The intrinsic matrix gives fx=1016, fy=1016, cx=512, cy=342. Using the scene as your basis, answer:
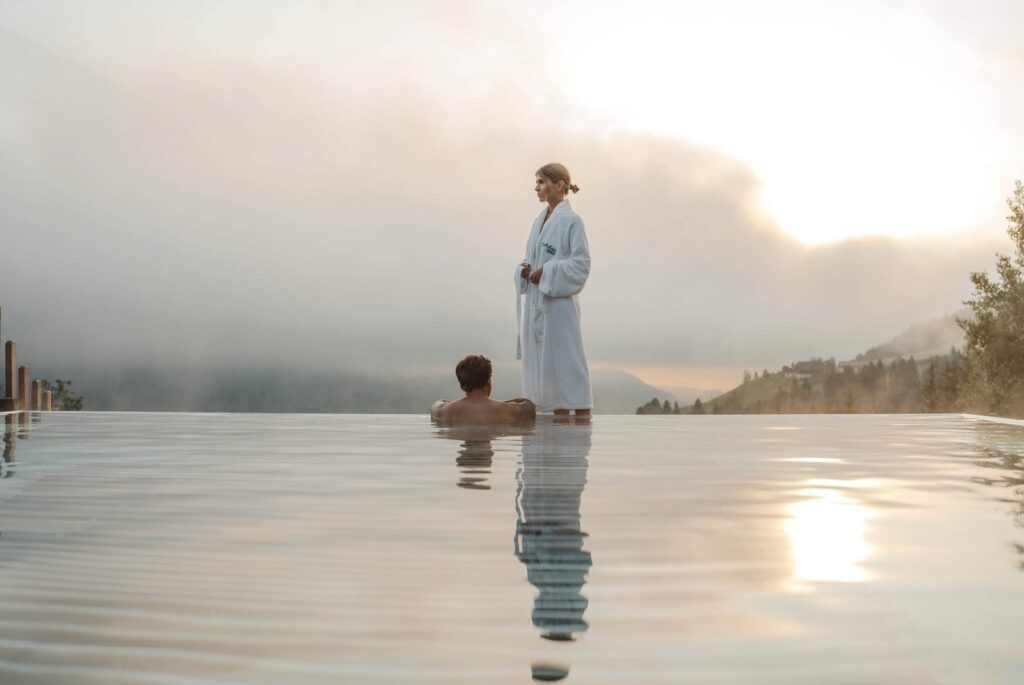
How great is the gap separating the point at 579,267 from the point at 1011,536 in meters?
5.91

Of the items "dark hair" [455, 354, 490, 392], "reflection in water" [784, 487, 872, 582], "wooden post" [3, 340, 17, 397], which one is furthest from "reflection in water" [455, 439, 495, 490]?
"wooden post" [3, 340, 17, 397]

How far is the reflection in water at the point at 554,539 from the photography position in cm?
143

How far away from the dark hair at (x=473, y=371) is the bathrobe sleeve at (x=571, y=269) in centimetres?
131

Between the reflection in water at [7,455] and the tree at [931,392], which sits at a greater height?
the tree at [931,392]

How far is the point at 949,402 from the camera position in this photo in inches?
2749

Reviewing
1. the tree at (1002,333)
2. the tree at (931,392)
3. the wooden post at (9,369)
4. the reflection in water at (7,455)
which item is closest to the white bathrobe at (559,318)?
the reflection in water at (7,455)

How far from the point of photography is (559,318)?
818 cm

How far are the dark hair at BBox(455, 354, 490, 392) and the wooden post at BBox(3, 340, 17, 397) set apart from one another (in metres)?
9.18

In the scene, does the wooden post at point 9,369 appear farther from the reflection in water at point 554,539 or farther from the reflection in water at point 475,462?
the reflection in water at point 554,539

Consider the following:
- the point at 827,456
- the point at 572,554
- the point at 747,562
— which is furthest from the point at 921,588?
the point at 827,456

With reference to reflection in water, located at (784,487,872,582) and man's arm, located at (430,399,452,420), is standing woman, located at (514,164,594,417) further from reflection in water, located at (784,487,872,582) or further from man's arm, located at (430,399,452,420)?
reflection in water, located at (784,487,872,582)

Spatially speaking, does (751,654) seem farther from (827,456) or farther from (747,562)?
(827,456)

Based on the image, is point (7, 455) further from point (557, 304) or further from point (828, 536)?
point (557, 304)

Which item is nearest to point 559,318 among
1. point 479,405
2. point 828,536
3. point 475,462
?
point 479,405
